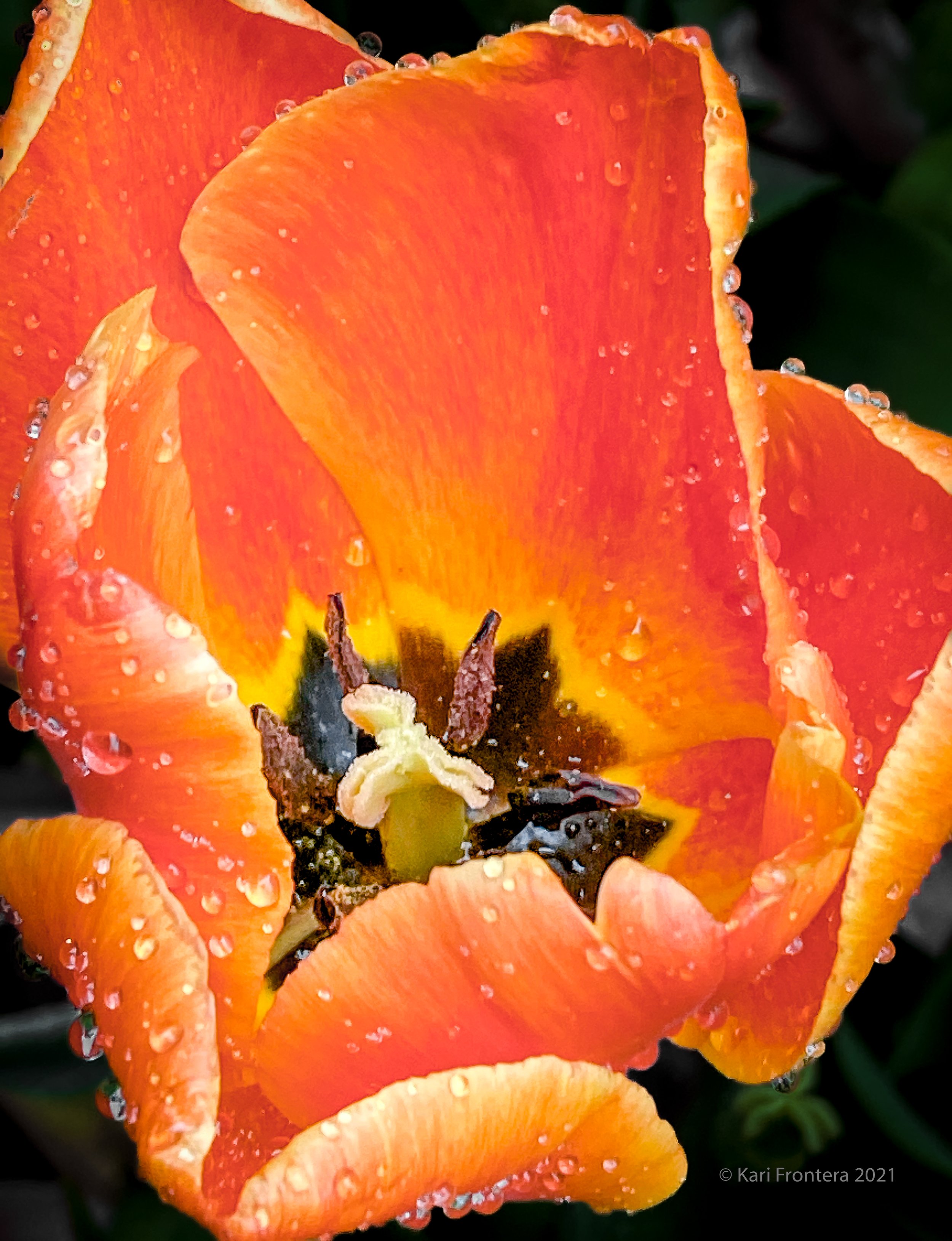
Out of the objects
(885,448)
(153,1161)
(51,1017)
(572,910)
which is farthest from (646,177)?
(51,1017)

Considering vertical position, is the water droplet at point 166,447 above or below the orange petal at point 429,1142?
above

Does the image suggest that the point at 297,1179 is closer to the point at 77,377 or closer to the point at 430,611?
the point at 77,377

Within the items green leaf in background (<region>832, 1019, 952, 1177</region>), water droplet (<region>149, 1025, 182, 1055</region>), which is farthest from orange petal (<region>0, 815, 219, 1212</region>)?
green leaf in background (<region>832, 1019, 952, 1177</region>)

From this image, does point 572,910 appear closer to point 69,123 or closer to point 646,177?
point 646,177

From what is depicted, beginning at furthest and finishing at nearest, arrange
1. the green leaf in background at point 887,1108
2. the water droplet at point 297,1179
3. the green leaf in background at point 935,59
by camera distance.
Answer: the green leaf in background at point 935,59, the green leaf in background at point 887,1108, the water droplet at point 297,1179

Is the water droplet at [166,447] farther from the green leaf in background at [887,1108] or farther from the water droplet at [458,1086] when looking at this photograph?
the green leaf in background at [887,1108]

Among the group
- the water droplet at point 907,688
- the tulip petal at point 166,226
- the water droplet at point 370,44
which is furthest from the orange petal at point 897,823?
the water droplet at point 370,44

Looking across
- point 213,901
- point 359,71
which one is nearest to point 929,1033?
point 213,901
